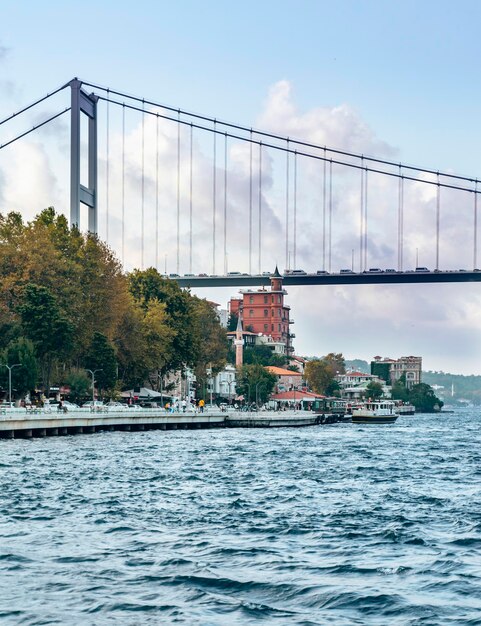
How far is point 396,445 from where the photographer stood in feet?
218

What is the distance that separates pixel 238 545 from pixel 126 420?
58079mm

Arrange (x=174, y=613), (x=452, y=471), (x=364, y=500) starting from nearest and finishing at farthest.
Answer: (x=174, y=613), (x=364, y=500), (x=452, y=471)

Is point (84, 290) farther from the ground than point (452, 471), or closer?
farther from the ground

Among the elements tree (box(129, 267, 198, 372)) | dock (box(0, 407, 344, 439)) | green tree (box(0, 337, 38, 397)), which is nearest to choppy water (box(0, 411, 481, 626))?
dock (box(0, 407, 344, 439))

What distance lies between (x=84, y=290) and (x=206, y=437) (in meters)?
16.1

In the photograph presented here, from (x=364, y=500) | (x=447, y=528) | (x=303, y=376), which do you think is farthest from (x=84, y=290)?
(x=303, y=376)

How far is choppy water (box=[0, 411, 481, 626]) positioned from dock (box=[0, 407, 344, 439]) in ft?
64.2

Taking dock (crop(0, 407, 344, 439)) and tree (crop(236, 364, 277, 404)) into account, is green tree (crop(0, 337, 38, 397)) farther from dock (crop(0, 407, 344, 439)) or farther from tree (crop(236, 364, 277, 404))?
tree (crop(236, 364, 277, 404))

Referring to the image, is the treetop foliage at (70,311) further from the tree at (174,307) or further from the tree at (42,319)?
the tree at (174,307)

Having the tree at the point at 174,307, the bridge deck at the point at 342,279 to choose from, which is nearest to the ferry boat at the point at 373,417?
the bridge deck at the point at 342,279

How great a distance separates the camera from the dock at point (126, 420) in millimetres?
63344

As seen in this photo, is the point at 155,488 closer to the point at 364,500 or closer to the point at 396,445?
the point at 364,500

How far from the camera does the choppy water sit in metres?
17.6

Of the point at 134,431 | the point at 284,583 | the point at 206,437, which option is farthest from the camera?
the point at 134,431
